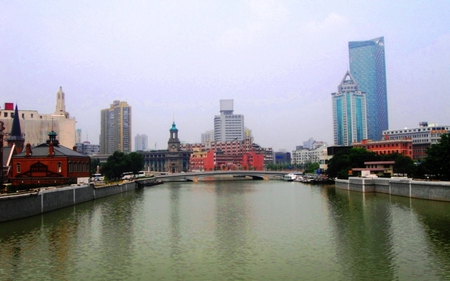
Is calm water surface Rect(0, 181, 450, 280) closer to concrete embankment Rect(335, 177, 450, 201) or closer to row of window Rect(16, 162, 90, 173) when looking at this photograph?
concrete embankment Rect(335, 177, 450, 201)

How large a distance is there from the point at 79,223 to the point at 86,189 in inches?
947

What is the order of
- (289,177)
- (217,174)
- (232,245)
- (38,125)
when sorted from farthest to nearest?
(217,174)
(289,177)
(38,125)
(232,245)

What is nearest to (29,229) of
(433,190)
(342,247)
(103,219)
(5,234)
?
(5,234)

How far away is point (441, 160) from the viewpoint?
2450 inches

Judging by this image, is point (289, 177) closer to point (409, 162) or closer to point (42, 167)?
point (409, 162)

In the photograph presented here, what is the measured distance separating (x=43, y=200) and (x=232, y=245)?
27006 mm

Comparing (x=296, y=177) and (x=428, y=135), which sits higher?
(x=428, y=135)

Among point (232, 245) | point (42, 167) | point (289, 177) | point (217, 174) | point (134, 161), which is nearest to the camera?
point (232, 245)

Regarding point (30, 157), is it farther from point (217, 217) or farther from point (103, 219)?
point (217, 217)

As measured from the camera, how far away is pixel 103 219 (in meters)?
48.0

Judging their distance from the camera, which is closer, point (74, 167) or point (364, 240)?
point (364, 240)

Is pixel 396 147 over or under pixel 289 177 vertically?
over

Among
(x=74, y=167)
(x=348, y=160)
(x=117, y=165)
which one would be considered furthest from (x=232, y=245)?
(x=117, y=165)

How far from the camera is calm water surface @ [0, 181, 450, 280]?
25.6 meters
